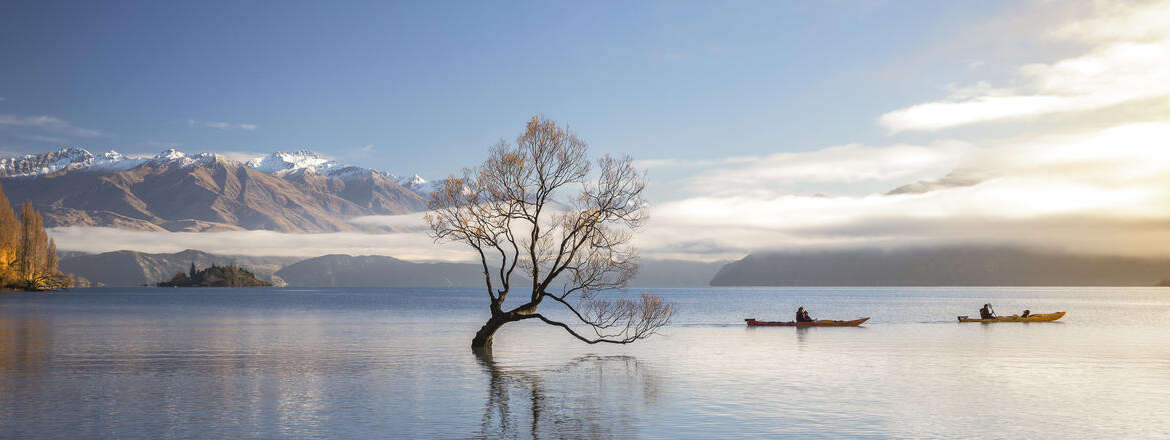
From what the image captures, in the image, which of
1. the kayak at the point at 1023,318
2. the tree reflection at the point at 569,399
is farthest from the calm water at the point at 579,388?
the kayak at the point at 1023,318

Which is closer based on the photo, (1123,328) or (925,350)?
(925,350)

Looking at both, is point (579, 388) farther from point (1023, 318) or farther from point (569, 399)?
point (1023, 318)

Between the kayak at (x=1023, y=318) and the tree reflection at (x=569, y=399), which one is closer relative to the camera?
the tree reflection at (x=569, y=399)

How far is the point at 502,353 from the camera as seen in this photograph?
161 feet

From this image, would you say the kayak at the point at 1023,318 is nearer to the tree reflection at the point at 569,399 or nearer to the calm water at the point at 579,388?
the calm water at the point at 579,388

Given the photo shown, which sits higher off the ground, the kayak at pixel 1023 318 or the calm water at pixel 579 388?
the calm water at pixel 579 388

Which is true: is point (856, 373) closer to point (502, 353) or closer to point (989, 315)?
point (502, 353)

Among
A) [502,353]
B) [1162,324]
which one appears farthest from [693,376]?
[1162,324]

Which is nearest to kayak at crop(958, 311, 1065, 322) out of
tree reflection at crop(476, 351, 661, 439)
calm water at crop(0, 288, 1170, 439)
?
calm water at crop(0, 288, 1170, 439)

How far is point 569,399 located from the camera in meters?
29.9

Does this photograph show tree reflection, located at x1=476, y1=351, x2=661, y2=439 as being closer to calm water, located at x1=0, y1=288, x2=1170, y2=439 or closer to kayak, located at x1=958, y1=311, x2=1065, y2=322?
calm water, located at x1=0, y1=288, x2=1170, y2=439

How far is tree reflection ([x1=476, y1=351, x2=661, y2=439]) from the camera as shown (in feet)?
78.4

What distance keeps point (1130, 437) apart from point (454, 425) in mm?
20175

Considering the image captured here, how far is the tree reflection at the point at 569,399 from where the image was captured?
23891 millimetres
